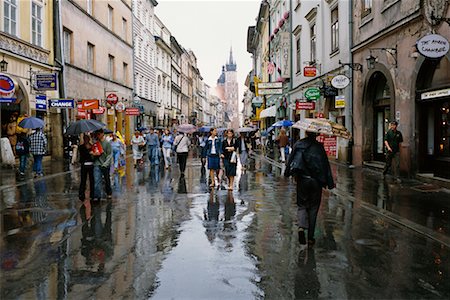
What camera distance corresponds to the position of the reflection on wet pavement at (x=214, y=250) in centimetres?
473

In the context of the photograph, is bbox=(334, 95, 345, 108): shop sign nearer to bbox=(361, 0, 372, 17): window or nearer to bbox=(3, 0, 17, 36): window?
bbox=(361, 0, 372, 17): window

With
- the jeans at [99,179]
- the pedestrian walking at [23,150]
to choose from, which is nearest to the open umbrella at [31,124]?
the pedestrian walking at [23,150]

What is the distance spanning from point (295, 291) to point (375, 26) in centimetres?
1352

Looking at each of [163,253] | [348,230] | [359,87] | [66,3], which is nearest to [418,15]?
[359,87]

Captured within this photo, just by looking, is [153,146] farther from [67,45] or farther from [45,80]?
[67,45]

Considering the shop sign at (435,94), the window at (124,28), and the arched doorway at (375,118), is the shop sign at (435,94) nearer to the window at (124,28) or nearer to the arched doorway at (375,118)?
the arched doorway at (375,118)

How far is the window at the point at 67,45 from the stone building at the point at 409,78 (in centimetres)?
1572

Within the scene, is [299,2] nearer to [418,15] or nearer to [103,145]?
[418,15]

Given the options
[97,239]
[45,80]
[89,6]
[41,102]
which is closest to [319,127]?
[97,239]

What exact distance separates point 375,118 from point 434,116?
14.2 feet

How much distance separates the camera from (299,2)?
27781 mm

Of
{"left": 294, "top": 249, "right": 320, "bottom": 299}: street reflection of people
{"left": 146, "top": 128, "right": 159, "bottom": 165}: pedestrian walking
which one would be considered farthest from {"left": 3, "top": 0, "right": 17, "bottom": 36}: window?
{"left": 294, "top": 249, "right": 320, "bottom": 299}: street reflection of people

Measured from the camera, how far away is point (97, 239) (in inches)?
272

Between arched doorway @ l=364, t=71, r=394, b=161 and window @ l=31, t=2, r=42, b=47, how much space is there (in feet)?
48.4
